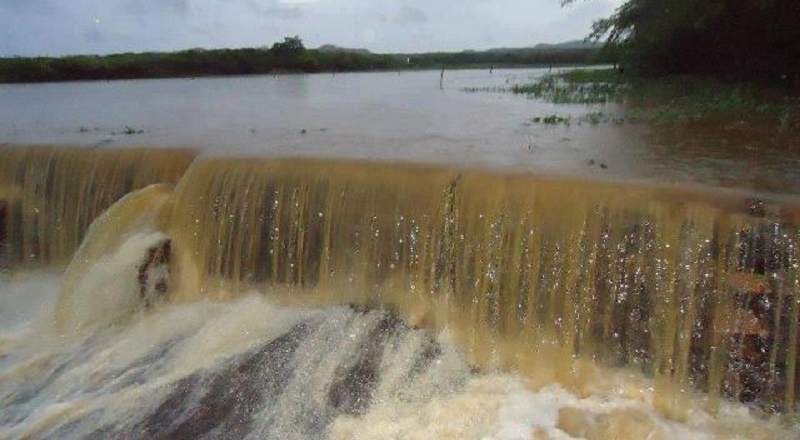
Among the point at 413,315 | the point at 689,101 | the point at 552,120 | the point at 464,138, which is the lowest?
the point at 413,315

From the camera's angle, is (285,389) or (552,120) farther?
(552,120)

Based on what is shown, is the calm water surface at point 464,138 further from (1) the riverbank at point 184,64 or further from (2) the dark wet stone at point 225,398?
(1) the riverbank at point 184,64

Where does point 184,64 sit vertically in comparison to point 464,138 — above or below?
above

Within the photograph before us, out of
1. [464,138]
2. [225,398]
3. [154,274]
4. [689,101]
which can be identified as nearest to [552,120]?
[464,138]

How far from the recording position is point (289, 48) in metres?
68.4

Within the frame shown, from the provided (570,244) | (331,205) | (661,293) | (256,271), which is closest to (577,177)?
(570,244)

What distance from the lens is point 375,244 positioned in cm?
623

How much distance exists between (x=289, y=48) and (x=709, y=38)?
5399 cm

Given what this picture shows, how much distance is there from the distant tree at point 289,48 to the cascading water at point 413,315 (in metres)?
58.5

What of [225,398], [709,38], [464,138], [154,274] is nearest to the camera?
[225,398]

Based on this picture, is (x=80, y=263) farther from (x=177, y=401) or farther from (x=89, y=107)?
(x=89, y=107)

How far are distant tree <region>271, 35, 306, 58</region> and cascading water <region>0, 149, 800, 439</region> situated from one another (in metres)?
58.5

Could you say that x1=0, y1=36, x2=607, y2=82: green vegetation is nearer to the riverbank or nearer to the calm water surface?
the riverbank

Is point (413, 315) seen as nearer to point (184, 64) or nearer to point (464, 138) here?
point (464, 138)
